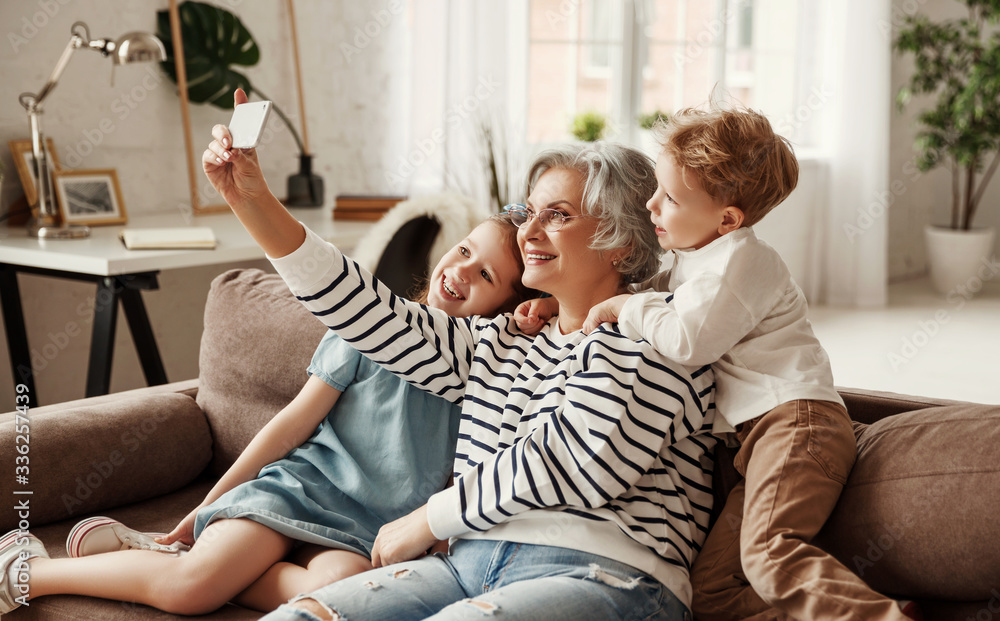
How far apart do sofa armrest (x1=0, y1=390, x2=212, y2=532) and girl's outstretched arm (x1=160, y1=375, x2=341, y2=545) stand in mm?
258

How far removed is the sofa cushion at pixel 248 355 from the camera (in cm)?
175

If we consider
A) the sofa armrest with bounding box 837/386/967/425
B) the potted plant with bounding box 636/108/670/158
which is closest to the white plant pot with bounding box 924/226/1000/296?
the potted plant with bounding box 636/108/670/158

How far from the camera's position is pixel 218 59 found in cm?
344

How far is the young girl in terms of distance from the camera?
1.34 meters

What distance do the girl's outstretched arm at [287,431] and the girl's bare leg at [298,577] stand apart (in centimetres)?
19

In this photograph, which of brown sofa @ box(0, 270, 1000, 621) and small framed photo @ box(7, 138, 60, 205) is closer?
brown sofa @ box(0, 270, 1000, 621)

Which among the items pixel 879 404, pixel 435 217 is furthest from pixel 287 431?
pixel 435 217

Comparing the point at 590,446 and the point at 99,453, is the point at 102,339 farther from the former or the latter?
the point at 590,446

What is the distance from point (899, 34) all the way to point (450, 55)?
3100 millimetres

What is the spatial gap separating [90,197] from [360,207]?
93cm

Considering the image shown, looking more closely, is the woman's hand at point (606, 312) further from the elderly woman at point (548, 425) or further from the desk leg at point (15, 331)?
the desk leg at point (15, 331)

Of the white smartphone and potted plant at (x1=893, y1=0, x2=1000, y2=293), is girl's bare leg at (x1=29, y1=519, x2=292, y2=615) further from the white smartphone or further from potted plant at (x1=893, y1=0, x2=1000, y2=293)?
potted plant at (x1=893, y1=0, x2=1000, y2=293)

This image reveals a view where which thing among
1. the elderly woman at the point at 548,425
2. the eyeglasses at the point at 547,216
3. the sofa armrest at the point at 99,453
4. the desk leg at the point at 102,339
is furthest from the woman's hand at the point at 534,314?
the desk leg at the point at 102,339

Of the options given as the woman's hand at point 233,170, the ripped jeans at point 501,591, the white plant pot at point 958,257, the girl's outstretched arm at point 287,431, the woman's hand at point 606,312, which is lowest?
the white plant pot at point 958,257
